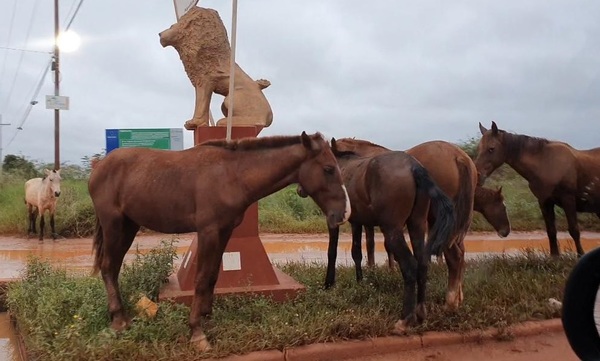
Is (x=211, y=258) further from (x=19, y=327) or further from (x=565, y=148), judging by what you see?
(x=565, y=148)

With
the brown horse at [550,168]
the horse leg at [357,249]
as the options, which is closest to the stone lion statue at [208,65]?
the horse leg at [357,249]

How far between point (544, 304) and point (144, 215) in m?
4.13

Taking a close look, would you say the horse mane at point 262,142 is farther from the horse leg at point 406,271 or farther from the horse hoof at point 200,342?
the horse hoof at point 200,342

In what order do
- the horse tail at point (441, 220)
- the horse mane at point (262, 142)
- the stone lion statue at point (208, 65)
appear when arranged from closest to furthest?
the horse mane at point (262, 142) → the horse tail at point (441, 220) → the stone lion statue at point (208, 65)

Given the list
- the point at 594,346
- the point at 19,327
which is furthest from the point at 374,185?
the point at 19,327

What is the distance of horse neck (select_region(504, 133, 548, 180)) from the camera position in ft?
25.5

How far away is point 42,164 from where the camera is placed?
2497cm

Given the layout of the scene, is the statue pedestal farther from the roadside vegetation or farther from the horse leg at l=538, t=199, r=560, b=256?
the roadside vegetation

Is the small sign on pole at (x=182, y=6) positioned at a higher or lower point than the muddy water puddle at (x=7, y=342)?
higher

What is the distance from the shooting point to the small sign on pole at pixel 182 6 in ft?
19.9

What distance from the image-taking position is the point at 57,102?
1716 centimetres

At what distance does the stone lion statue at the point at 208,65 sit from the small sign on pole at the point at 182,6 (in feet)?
0.28

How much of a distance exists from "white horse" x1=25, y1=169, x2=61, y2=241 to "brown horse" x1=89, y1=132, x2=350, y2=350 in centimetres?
883

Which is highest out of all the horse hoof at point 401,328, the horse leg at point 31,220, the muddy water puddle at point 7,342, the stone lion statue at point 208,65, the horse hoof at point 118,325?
the stone lion statue at point 208,65
